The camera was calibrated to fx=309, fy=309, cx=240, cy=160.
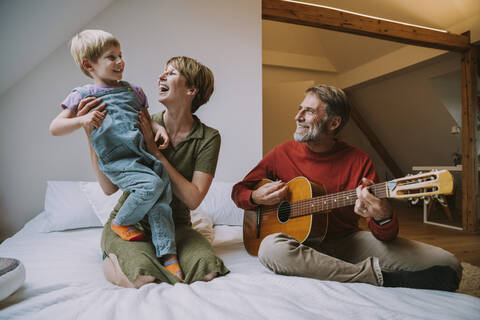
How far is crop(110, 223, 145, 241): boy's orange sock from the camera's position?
1.16 meters

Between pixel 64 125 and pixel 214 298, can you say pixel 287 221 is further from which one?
pixel 64 125

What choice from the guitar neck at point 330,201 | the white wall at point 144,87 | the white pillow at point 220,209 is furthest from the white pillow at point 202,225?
the white wall at point 144,87

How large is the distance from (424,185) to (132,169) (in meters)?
1.02

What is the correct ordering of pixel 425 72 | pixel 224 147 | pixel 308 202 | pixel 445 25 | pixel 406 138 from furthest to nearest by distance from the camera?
1. pixel 406 138
2. pixel 425 72
3. pixel 445 25
4. pixel 224 147
5. pixel 308 202

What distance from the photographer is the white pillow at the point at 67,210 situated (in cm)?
192

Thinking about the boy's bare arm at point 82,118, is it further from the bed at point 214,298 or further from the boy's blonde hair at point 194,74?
the bed at point 214,298

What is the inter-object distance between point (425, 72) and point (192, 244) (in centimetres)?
479

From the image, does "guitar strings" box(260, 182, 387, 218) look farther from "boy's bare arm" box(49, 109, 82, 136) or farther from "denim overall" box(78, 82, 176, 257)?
"boy's bare arm" box(49, 109, 82, 136)

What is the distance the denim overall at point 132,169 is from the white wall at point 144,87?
4.43 feet

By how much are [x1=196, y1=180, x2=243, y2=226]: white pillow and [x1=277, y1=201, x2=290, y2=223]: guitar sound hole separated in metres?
0.78

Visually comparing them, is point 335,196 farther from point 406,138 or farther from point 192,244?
point 406,138

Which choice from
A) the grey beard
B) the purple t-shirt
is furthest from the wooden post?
the purple t-shirt

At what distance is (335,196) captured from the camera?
4.33 ft

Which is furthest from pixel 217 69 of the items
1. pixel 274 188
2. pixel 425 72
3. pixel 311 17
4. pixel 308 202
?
pixel 425 72
